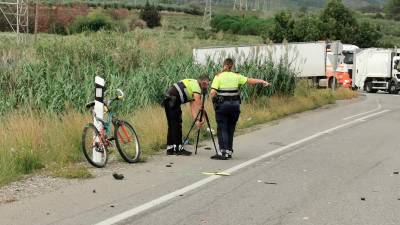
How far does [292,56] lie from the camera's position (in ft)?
92.4

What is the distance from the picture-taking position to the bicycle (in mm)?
10398

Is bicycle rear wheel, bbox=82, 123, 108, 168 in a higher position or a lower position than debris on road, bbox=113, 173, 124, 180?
higher

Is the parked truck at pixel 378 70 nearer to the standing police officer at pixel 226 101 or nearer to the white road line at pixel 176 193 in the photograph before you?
the white road line at pixel 176 193

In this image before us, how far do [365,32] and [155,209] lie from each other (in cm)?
5903

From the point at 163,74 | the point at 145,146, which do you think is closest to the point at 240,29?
the point at 163,74

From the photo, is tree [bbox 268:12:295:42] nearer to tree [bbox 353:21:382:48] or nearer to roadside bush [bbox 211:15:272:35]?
tree [bbox 353:21:382:48]

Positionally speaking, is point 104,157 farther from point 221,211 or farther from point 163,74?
point 163,74

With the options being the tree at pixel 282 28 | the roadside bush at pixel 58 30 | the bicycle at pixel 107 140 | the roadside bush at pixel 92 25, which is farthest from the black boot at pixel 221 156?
the tree at pixel 282 28

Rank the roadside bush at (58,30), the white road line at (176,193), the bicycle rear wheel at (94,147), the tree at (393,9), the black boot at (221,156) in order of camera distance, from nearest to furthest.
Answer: the white road line at (176,193) < the bicycle rear wheel at (94,147) < the black boot at (221,156) < the roadside bush at (58,30) < the tree at (393,9)

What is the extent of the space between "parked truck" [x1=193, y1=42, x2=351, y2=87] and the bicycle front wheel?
10.3m

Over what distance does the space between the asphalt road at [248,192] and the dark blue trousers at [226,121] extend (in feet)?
1.20

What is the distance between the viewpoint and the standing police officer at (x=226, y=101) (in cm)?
1169

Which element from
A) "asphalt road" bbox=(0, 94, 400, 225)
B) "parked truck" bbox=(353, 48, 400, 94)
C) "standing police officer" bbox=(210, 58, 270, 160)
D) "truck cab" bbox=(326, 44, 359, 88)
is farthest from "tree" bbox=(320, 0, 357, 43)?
"standing police officer" bbox=(210, 58, 270, 160)

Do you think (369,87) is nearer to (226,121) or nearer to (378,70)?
(378,70)
